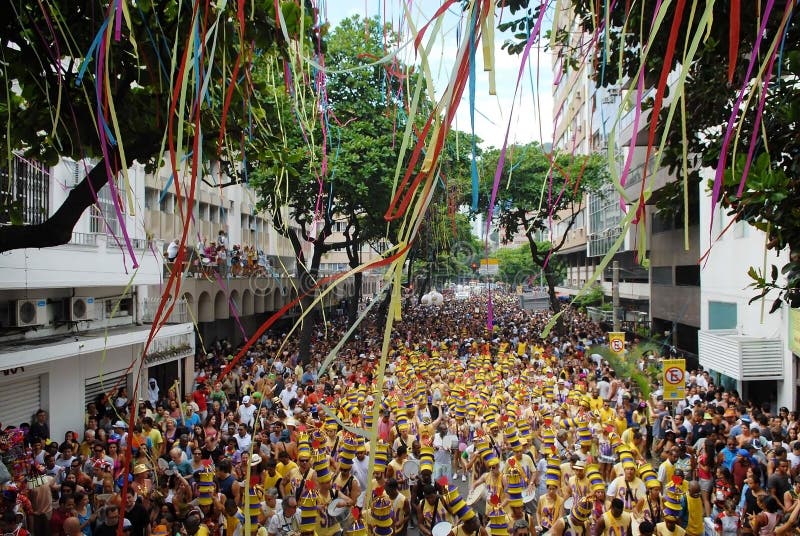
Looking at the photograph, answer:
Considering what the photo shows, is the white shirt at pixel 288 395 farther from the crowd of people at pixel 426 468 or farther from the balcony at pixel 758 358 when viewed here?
the balcony at pixel 758 358

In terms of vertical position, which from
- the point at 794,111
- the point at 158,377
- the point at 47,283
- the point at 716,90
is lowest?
the point at 158,377

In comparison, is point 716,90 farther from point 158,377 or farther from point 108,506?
point 158,377

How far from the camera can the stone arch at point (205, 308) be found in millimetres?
19312

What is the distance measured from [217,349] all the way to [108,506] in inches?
582

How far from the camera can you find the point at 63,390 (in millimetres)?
10984

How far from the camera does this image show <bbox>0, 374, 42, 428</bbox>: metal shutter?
9711 mm

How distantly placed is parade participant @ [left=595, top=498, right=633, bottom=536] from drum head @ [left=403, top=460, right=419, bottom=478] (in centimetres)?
209

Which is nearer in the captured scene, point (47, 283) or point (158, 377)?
point (47, 283)

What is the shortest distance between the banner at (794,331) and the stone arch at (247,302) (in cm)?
1612

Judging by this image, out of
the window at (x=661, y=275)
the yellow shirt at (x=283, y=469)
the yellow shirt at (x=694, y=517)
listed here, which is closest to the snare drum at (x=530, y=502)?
the yellow shirt at (x=694, y=517)

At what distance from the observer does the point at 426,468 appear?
6.60 metres

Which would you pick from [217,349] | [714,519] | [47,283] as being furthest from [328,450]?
[217,349]

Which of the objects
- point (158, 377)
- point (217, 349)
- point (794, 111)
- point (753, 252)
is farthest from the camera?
point (217, 349)

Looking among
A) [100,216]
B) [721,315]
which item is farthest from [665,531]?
[721,315]
